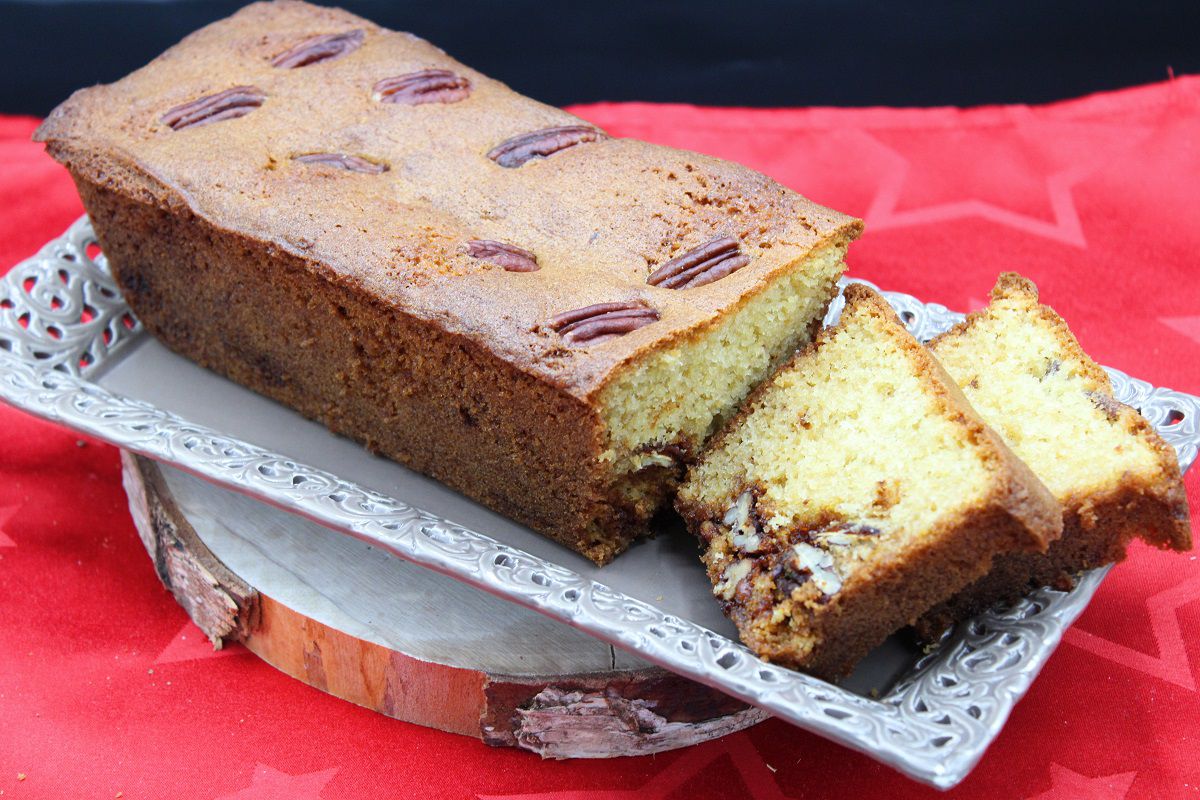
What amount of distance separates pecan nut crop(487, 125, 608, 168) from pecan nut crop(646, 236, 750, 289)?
1.80 ft

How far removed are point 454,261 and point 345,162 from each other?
487mm

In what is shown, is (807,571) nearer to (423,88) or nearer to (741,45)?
(423,88)

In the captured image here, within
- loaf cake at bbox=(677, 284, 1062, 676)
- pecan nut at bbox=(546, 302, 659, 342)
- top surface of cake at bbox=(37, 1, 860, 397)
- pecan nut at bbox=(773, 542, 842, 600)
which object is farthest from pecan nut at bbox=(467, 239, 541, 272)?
pecan nut at bbox=(773, 542, 842, 600)

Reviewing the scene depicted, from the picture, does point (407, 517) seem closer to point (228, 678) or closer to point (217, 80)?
point (228, 678)

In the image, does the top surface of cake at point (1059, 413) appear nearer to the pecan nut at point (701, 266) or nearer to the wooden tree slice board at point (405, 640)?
the pecan nut at point (701, 266)

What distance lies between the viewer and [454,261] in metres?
2.68

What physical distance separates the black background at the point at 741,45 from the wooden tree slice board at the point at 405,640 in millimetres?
2371

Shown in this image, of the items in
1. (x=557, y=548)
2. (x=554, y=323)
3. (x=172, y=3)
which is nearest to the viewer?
(x=554, y=323)

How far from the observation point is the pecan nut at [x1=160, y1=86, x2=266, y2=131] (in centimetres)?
313

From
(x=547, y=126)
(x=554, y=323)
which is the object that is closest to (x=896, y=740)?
(x=554, y=323)

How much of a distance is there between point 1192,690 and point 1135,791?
329 millimetres

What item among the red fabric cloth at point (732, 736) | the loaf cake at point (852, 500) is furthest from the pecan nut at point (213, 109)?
the loaf cake at point (852, 500)

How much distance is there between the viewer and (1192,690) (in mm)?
2750

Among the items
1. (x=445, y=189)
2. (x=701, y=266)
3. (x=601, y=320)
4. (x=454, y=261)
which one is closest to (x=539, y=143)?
(x=445, y=189)
